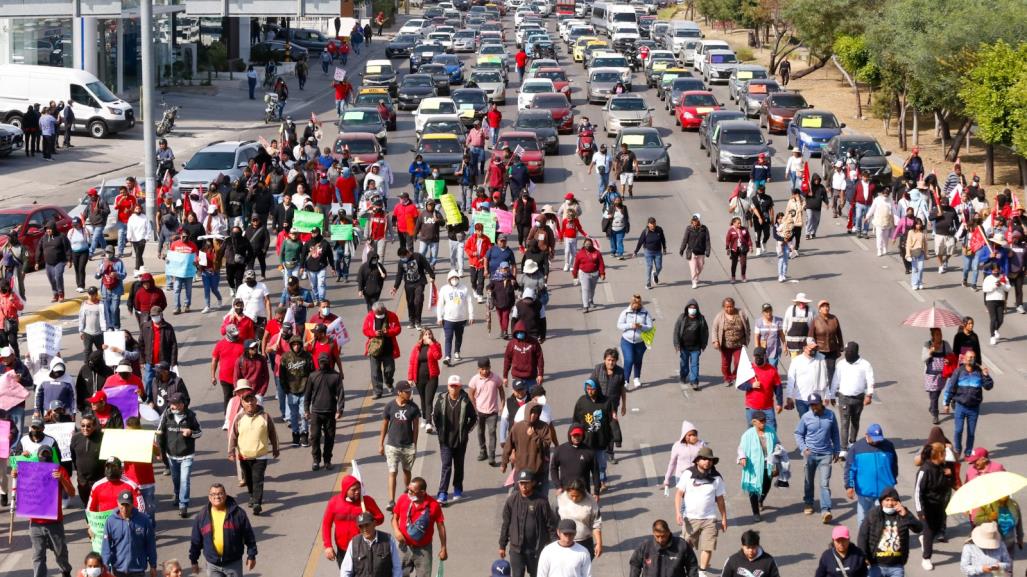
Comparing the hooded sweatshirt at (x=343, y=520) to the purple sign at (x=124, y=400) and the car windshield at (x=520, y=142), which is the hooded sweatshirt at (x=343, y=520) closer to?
the purple sign at (x=124, y=400)

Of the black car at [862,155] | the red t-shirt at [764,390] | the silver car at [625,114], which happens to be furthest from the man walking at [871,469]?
the silver car at [625,114]

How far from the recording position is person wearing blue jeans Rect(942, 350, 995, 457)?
1820cm

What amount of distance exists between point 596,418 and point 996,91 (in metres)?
26.2

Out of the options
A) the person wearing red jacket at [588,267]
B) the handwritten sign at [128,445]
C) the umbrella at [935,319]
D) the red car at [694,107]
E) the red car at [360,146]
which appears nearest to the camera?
the handwritten sign at [128,445]

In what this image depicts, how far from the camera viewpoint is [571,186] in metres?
39.8

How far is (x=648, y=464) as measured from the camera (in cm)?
1836

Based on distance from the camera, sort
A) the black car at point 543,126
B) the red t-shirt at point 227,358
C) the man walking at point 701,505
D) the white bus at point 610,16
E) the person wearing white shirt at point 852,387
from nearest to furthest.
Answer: the man walking at point 701,505 → the person wearing white shirt at point 852,387 → the red t-shirt at point 227,358 → the black car at point 543,126 → the white bus at point 610,16

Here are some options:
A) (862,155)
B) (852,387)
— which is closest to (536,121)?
(862,155)

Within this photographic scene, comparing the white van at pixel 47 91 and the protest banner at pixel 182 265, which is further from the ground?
the white van at pixel 47 91

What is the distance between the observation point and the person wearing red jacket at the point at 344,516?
13.8 m

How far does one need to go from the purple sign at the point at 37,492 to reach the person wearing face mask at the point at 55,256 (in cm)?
1199

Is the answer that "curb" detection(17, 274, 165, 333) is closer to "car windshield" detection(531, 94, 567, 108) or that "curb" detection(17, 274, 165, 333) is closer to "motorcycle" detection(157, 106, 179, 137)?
"car windshield" detection(531, 94, 567, 108)

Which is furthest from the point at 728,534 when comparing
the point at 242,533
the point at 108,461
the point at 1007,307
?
the point at 1007,307

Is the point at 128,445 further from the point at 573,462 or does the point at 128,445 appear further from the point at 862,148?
the point at 862,148
